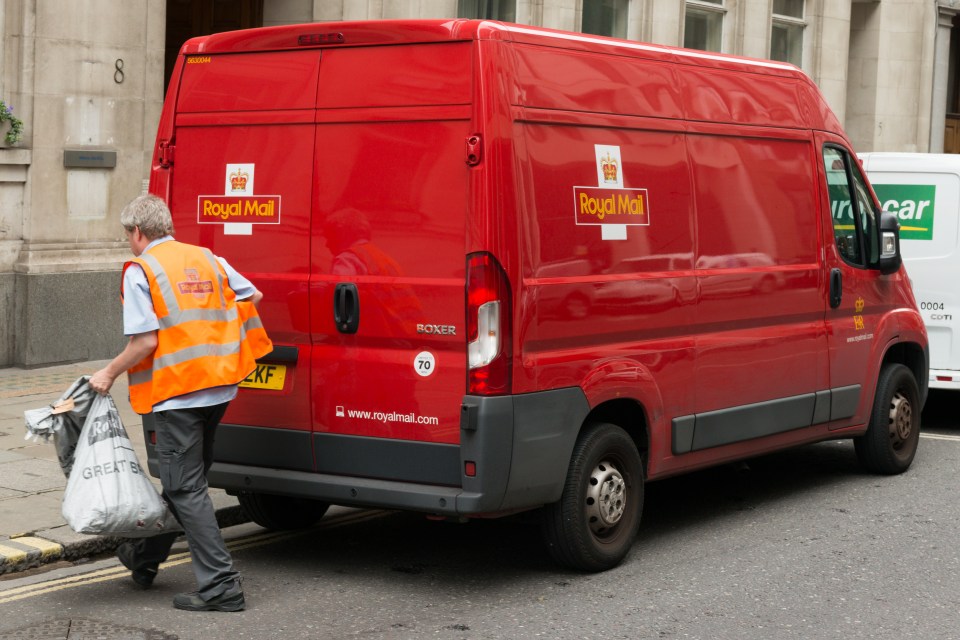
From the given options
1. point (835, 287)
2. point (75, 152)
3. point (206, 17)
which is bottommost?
point (835, 287)

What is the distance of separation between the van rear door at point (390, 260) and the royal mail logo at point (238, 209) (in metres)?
0.26

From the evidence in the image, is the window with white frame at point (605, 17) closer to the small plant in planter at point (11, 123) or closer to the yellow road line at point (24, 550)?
the small plant in planter at point (11, 123)

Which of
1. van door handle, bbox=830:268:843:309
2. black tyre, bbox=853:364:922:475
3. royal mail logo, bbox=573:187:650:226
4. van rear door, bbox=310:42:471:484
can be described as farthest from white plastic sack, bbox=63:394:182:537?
black tyre, bbox=853:364:922:475

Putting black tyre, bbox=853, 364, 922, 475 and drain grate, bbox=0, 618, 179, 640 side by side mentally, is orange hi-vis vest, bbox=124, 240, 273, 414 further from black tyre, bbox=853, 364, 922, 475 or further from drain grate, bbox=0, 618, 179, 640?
black tyre, bbox=853, 364, 922, 475

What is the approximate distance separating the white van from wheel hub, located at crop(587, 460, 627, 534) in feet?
16.9

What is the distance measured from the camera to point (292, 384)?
662 centimetres

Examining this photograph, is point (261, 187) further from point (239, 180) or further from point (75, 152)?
point (75, 152)

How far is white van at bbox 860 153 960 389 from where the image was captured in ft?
36.3

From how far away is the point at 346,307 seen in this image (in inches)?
253

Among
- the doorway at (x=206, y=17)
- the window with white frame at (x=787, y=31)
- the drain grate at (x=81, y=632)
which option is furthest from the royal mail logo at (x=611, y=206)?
the window with white frame at (x=787, y=31)

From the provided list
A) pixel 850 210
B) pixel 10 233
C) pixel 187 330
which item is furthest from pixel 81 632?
pixel 10 233

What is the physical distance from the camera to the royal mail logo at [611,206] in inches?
259

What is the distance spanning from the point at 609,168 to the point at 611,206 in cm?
18

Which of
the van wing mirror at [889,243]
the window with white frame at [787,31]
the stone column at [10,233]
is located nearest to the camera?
the van wing mirror at [889,243]
